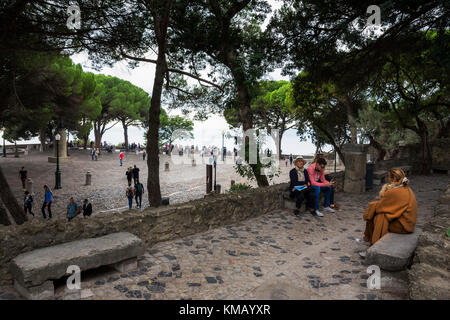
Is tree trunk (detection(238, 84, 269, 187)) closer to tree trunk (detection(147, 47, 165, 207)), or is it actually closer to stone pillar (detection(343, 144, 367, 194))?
tree trunk (detection(147, 47, 165, 207))

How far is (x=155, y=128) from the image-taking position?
9180mm

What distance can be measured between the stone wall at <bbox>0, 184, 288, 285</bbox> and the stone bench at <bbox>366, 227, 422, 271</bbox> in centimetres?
301

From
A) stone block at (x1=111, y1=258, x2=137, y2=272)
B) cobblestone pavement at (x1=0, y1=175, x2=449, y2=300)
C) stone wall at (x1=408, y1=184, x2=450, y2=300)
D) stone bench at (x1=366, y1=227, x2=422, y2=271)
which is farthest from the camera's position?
stone block at (x1=111, y1=258, x2=137, y2=272)

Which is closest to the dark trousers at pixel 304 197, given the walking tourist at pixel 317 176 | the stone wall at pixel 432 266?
the walking tourist at pixel 317 176

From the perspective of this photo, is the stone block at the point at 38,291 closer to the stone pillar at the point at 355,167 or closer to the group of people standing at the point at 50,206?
the group of people standing at the point at 50,206

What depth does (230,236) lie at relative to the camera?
5.52 meters

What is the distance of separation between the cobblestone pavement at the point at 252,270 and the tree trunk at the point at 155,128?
4.06 metres

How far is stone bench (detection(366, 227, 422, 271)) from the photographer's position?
3.54 metres

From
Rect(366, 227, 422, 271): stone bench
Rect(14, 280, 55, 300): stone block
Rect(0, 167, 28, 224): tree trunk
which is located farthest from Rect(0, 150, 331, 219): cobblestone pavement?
Rect(366, 227, 422, 271): stone bench

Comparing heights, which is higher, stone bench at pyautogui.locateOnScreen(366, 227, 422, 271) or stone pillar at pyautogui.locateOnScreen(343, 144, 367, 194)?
stone pillar at pyautogui.locateOnScreen(343, 144, 367, 194)

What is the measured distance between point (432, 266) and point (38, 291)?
4.25 m

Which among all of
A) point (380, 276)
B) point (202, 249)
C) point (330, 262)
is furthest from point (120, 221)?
point (380, 276)

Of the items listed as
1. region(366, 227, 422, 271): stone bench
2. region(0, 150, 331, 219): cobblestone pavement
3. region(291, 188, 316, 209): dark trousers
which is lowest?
region(0, 150, 331, 219): cobblestone pavement

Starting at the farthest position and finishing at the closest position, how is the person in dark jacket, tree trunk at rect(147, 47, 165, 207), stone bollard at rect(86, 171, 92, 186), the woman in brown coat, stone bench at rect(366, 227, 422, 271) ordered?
1. stone bollard at rect(86, 171, 92, 186)
2. tree trunk at rect(147, 47, 165, 207)
3. the person in dark jacket
4. the woman in brown coat
5. stone bench at rect(366, 227, 422, 271)
